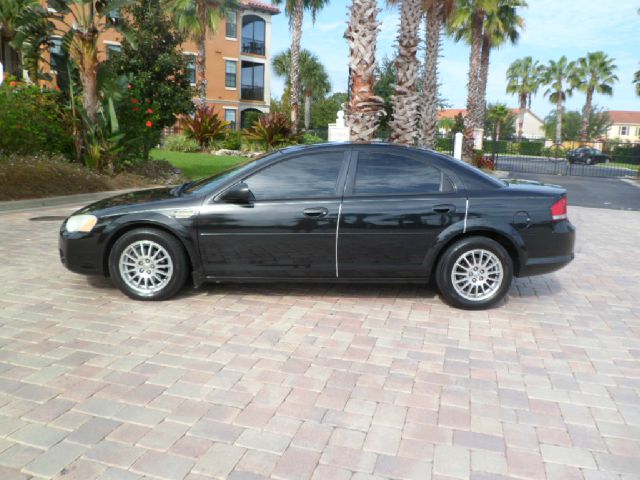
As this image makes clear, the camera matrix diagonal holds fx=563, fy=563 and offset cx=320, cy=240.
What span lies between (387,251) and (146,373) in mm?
2484

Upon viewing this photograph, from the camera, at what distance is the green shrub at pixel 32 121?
12.1m

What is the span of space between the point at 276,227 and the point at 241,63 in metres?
44.3

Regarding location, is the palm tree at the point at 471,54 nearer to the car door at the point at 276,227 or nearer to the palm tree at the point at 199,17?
the palm tree at the point at 199,17

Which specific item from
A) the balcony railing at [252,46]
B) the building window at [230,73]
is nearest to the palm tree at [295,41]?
the building window at [230,73]

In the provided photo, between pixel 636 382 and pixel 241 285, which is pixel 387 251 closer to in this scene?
pixel 241 285

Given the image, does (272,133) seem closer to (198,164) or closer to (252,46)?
(198,164)

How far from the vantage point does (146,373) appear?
12.8ft

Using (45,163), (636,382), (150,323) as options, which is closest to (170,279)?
(150,323)

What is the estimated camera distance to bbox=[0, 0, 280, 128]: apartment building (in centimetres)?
4419

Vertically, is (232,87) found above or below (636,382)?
above

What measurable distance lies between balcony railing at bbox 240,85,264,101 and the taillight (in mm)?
43895

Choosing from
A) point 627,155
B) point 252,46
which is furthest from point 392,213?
point 252,46

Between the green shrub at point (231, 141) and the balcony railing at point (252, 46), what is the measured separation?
2052cm

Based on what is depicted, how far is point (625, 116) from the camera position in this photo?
103m
